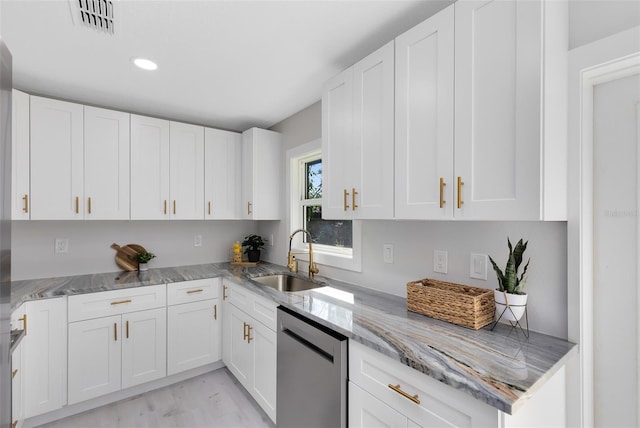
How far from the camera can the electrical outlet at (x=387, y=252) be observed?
77.9 inches

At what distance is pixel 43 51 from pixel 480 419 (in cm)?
274

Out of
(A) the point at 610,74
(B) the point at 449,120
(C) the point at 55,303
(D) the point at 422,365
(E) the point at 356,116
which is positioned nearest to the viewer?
(D) the point at 422,365

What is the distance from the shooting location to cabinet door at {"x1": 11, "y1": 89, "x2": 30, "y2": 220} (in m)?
2.13

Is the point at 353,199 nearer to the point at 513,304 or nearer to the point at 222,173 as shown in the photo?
the point at 513,304

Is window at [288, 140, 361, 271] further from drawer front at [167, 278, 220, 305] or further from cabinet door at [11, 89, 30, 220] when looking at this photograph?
cabinet door at [11, 89, 30, 220]

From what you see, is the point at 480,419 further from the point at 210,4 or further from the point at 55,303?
the point at 55,303

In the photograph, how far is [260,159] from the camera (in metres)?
3.07

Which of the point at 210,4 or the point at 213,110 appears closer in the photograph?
the point at 210,4

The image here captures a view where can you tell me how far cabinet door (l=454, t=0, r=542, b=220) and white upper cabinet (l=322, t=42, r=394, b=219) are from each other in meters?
0.37

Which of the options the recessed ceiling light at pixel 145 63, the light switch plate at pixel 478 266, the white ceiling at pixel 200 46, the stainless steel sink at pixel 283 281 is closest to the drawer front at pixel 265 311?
the stainless steel sink at pixel 283 281

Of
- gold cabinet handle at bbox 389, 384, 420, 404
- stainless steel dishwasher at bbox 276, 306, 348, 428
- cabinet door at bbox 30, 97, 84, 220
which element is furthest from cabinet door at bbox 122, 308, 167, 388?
gold cabinet handle at bbox 389, 384, 420, 404

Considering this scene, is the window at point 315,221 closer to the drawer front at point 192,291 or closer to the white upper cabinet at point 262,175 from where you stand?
the white upper cabinet at point 262,175

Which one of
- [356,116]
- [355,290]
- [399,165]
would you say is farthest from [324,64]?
[355,290]

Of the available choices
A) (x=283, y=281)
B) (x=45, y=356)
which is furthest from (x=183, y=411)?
(x=283, y=281)
